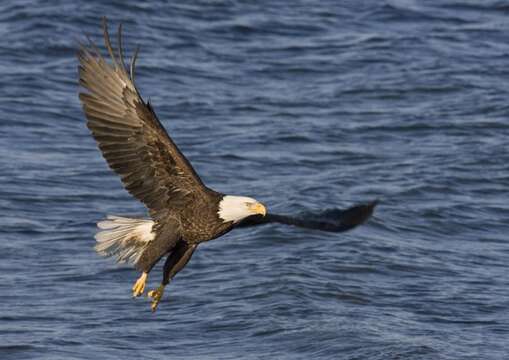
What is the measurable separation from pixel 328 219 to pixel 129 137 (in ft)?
4.20

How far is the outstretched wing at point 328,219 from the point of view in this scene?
787 cm

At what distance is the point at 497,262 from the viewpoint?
12375 millimetres

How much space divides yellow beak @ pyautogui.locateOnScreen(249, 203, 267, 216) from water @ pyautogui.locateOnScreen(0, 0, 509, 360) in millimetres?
2721

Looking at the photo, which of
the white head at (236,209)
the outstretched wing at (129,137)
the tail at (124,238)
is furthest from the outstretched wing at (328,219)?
the tail at (124,238)

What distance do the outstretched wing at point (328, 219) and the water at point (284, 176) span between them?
2.06m

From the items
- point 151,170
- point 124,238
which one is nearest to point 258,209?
point 151,170

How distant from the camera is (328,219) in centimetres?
823

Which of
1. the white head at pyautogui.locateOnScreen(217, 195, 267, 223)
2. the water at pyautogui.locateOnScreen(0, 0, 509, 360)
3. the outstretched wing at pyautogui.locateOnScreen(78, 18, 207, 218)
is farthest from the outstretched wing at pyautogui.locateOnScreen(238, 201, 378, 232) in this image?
the water at pyautogui.locateOnScreen(0, 0, 509, 360)

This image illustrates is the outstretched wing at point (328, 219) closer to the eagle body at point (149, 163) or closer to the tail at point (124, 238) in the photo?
the eagle body at point (149, 163)

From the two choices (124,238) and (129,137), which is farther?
(124,238)

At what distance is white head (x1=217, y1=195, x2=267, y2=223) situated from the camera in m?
7.52

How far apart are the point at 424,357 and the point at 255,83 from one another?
756cm

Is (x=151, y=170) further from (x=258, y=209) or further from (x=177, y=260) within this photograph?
(x=258, y=209)

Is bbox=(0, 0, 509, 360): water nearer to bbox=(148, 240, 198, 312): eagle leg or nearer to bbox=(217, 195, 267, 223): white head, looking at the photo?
bbox=(148, 240, 198, 312): eagle leg
